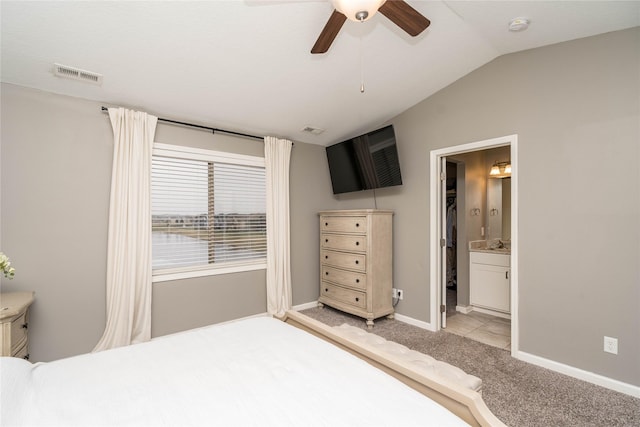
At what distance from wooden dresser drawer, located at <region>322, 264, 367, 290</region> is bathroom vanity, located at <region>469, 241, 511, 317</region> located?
1675mm

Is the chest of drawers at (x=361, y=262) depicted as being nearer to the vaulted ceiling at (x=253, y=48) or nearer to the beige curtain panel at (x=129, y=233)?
the vaulted ceiling at (x=253, y=48)

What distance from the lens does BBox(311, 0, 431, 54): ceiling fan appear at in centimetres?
142

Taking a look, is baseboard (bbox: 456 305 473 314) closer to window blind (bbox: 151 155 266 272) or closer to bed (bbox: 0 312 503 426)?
window blind (bbox: 151 155 266 272)

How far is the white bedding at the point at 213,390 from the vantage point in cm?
94

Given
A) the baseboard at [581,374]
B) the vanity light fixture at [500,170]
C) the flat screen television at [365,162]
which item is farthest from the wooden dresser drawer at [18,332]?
the vanity light fixture at [500,170]

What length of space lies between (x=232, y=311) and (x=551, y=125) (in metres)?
3.79

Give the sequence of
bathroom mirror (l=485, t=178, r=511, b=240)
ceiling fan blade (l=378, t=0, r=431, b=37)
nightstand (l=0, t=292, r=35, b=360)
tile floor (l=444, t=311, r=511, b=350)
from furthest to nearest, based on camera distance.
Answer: bathroom mirror (l=485, t=178, r=511, b=240)
tile floor (l=444, t=311, r=511, b=350)
nightstand (l=0, t=292, r=35, b=360)
ceiling fan blade (l=378, t=0, r=431, b=37)

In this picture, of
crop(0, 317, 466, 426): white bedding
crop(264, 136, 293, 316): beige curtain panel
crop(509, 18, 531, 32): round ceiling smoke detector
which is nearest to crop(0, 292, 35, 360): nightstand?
crop(0, 317, 466, 426): white bedding

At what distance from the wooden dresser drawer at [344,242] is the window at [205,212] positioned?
2.82 feet

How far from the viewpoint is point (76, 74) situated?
7.72 ft

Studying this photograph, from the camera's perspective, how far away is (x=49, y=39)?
203 centimetres

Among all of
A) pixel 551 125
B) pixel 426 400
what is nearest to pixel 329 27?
pixel 426 400

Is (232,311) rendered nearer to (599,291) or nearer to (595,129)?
(599,291)

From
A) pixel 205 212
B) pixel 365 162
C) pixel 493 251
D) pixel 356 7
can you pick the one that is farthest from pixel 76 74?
pixel 493 251
